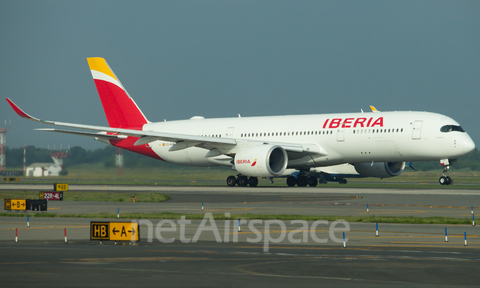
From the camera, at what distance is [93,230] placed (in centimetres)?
1653

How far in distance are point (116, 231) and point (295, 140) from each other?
30698 millimetres

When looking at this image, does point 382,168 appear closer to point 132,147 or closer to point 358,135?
point 358,135

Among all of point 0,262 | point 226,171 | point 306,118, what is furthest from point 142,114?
point 0,262

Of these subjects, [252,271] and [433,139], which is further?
[433,139]

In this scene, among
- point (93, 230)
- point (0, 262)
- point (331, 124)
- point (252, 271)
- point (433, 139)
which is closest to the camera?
point (252, 271)

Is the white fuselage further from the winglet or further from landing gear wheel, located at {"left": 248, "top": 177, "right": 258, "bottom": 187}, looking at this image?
the winglet

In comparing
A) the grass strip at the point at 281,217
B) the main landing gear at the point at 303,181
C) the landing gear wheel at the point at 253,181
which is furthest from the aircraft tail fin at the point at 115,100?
the grass strip at the point at 281,217

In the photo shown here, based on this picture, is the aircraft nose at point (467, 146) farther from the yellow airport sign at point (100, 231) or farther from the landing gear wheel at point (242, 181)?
the yellow airport sign at point (100, 231)

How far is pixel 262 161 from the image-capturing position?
4216 cm

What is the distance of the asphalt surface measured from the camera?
10875 mm

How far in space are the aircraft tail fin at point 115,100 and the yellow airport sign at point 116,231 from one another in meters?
37.7

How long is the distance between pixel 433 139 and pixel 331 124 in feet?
23.6

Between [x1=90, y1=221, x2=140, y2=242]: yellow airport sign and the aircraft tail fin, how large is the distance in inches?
1485

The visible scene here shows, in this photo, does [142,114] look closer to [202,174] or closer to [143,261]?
[202,174]
